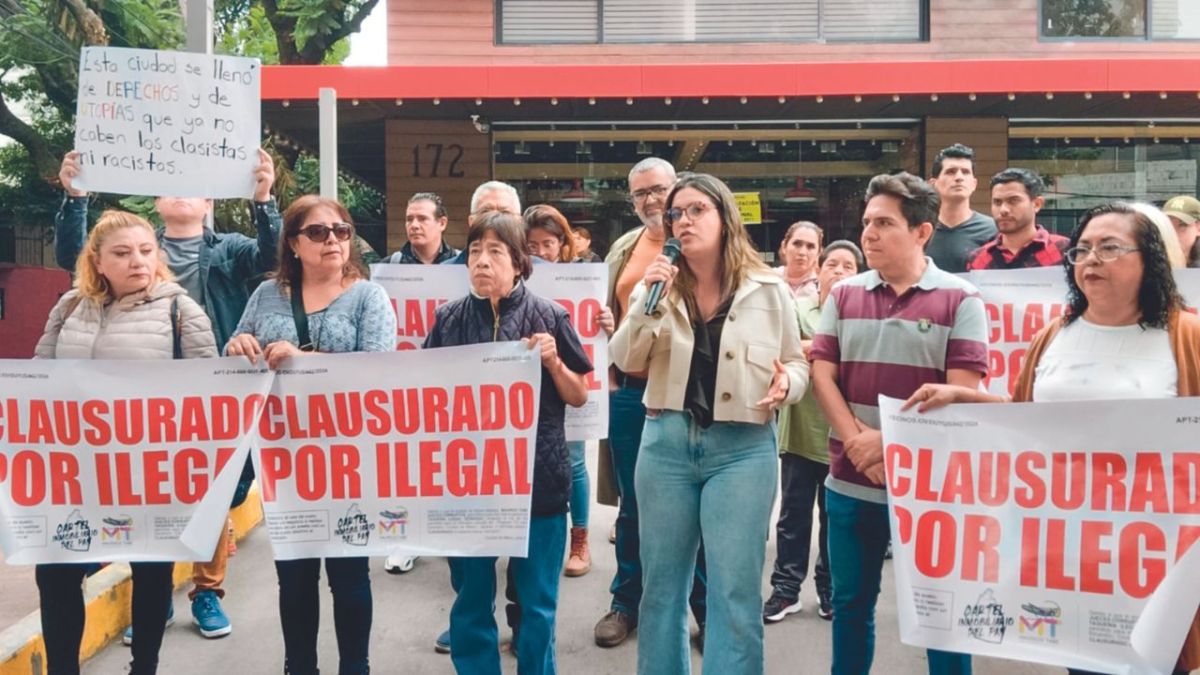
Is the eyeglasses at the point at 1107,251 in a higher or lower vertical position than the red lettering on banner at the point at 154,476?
higher

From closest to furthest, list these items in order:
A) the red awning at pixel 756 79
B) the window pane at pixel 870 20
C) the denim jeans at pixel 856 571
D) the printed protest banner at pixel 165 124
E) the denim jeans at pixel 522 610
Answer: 1. the denim jeans at pixel 856 571
2. the denim jeans at pixel 522 610
3. the printed protest banner at pixel 165 124
4. the red awning at pixel 756 79
5. the window pane at pixel 870 20

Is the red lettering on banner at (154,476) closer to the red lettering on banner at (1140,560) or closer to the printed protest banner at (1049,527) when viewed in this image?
the printed protest banner at (1049,527)

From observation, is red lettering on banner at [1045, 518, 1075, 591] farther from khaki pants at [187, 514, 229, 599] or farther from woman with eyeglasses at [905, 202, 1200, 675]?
khaki pants at [187, 514, 229, 599]

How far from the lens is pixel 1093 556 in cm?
279

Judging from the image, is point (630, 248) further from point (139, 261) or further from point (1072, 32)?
point (1072, 32)

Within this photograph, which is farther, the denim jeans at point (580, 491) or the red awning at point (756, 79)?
the red awning at point (756, 79)

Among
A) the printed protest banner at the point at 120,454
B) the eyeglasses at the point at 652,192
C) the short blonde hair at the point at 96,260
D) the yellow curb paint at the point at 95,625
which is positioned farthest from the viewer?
the eyeglasses at the point at 652,192

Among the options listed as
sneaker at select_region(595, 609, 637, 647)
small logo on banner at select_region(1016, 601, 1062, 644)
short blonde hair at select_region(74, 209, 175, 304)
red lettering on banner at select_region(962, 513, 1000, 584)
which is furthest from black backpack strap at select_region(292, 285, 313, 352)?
small logo on banner at select_region(1016, 601, 1062, 644)

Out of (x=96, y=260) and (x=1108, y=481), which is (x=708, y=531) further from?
(x=96, y=260)

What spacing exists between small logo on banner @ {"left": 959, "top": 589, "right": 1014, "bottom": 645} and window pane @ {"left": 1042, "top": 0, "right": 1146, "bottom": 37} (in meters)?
11.6

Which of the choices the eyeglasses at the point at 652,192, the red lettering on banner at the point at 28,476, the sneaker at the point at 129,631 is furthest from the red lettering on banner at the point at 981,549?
the sneaker at the point at 129,631

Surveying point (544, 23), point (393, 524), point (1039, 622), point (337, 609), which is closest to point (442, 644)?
point (337, 609)

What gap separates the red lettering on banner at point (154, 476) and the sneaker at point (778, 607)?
2.80 metres

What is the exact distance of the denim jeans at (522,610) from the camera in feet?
11.3
